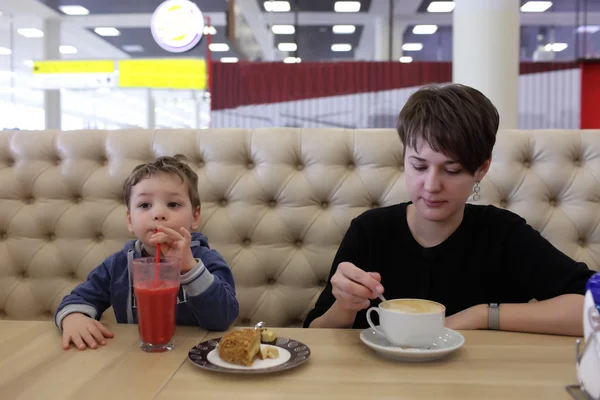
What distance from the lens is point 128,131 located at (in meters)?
1.98

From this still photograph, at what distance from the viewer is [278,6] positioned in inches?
279

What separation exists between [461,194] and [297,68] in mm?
4385

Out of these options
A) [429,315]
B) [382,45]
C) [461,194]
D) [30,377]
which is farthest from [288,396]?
[382,45]

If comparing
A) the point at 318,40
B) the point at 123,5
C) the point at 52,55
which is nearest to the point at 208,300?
the point at 318,40

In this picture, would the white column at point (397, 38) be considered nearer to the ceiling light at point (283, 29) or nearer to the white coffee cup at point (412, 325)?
the ceiling light at point (283, 29)

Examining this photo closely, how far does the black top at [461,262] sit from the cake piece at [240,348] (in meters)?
0.41

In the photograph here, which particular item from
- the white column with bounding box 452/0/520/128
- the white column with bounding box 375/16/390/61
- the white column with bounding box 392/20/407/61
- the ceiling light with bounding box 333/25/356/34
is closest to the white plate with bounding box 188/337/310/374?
the white column with bounding box 452/0/520/128

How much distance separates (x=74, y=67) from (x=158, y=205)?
614 centimetres

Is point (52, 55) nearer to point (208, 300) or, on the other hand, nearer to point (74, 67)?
point (74, 67)

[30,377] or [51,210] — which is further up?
[51,210]

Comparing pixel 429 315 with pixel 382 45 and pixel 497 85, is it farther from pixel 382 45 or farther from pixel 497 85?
pixel 382 45

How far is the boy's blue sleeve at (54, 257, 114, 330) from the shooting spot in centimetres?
120

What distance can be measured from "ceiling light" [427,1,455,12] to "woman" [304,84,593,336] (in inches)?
250

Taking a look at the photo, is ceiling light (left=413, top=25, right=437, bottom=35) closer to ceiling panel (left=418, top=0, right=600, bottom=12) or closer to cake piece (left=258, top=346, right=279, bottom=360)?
ceiling panel (left=418, top=0, right=600, bottom=12)
